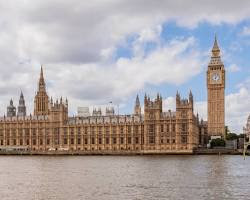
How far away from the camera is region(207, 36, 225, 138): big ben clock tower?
163500 mm

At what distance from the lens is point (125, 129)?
148 metres

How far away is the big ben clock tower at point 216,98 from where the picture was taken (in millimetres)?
163500

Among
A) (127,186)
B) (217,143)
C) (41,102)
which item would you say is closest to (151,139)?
(217,143)

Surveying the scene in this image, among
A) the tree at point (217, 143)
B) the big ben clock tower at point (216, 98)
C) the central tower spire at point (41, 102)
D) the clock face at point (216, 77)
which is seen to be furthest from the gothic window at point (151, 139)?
the central tower spire at point (41, 102)

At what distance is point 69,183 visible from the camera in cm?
5138

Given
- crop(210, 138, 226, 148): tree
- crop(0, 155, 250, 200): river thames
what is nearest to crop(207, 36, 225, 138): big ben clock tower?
crop(210, 138, 226, 148): tree

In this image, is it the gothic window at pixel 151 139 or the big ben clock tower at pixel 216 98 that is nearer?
the gothic window at pixel 151 139

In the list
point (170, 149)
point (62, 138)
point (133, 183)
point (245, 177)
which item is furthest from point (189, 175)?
point (62, 138)

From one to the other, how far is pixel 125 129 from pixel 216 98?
1362 inches

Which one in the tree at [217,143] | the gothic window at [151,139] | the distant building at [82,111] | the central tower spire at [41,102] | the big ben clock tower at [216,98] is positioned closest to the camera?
the gothic window at [151,139]

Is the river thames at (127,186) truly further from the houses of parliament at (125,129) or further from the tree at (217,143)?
the tree at (217,143)

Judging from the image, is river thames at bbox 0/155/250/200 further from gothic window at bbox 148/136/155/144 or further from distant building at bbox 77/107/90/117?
distant building at bbox 77/107/90/117

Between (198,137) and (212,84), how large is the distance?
1861 cm

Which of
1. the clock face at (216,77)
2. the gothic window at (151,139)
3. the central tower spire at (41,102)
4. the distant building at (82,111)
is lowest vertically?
the gothic window at (151,139)
